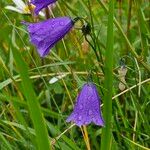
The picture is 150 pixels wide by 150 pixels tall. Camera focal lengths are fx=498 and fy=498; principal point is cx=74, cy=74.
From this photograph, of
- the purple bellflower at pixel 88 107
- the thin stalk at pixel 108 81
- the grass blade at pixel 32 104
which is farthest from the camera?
the purple bellflower at pixel 88 107

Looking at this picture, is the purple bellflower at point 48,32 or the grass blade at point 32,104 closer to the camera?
the grass blade at point 32,104

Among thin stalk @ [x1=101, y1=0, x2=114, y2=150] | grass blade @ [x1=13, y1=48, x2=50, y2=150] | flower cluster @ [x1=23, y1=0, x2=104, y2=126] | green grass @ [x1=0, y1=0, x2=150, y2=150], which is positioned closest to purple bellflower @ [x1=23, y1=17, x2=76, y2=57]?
flower cluster @ [x1=23, y1=0, x2=104, y2=126]

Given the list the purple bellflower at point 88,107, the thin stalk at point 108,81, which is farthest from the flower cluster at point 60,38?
the thin stalk at point 108,81

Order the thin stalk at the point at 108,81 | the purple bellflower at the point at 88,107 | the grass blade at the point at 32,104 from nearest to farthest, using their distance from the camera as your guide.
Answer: the grass blade at the point at 32,104, the thin stalk at the point at 108,81, the purple bellflower at the point at 88,107

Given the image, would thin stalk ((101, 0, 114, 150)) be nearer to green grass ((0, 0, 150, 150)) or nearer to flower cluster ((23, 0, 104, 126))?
green grass ((0, 0, 150, 150))

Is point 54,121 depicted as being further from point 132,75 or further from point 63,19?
point 63,19

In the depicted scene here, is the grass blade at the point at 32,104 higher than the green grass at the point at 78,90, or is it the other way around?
the grass blade at the point at 32,104

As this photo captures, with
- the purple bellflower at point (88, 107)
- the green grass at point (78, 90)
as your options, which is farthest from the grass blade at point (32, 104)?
the purple bellflower at point (88, 107)

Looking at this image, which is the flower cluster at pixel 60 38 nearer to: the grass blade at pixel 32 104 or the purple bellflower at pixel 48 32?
the purple bellflower at pixel 48 32

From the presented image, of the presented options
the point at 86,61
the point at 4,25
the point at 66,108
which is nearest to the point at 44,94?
the point at 66,108
